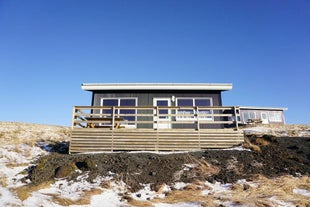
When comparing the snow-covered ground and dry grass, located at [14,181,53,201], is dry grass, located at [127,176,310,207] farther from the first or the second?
the snow-covered ground

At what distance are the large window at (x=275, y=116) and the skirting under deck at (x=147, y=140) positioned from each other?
73.5 feet

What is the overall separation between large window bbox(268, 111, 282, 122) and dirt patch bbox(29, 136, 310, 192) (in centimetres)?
2198

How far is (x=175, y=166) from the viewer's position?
698 centimetres

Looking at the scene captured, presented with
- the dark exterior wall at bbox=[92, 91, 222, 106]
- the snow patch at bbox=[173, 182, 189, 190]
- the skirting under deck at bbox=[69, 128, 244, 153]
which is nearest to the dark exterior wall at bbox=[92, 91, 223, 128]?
the dark exterior wall at bbox=[92, 91, 222, 106]

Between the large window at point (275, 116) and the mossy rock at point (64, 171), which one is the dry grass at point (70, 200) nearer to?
the mossy rock at point (64, 171)

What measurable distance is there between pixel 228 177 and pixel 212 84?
7.53 metres

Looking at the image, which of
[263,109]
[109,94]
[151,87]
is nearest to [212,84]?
[151,87]

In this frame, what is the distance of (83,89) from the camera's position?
506 inches

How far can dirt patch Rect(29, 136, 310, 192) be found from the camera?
6.32 m

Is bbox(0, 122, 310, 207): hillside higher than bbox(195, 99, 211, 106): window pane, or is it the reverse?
bbox(195, 99, 211, 106): window pane

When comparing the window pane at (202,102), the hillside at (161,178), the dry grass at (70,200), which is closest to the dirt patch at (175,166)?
the hillside at (161,178)

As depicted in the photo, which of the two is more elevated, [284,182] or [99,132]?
[99,132]

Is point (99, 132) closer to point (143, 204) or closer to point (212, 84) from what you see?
point (143, 204)

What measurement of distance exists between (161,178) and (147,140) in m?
2.65
